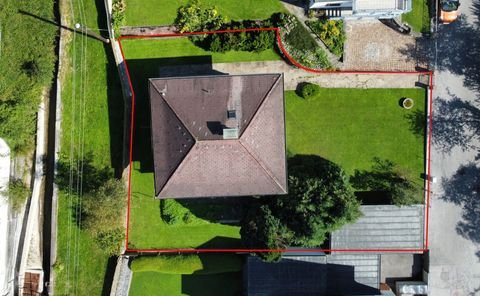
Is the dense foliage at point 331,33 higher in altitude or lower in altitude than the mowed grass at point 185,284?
higher

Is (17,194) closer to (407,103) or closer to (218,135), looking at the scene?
(218,135)

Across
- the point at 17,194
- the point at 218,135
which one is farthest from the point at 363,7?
the point at 17,194

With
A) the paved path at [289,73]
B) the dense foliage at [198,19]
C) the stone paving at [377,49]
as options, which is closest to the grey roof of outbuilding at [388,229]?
the paved path at [289,73]

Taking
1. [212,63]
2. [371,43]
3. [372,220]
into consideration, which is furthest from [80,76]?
[372,220]

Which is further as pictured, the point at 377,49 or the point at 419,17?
the point at 377,49

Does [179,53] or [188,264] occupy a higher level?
[179,53]

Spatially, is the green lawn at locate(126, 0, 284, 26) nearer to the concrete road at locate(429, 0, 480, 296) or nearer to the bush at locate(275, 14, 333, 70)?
the bush at locate(275, 14, 333, 70)

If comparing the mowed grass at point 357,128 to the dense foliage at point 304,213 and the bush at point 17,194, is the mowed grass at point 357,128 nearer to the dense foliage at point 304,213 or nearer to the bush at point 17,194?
the dense foliage at point 304,213

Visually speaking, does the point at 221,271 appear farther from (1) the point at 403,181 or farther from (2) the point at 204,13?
(2) the point at 204,13
